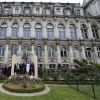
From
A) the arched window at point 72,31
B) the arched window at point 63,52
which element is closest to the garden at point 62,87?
the arched window at point 63,52

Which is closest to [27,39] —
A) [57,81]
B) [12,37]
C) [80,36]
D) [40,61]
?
[12,37]

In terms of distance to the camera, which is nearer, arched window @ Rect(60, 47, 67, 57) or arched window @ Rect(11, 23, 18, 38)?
arched window @ Rect(60, 47, 67, 57)

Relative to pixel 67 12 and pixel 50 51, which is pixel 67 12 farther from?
pixel 50 51

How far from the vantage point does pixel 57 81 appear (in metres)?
19.3

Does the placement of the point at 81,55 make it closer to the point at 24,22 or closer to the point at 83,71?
the point at 83,71

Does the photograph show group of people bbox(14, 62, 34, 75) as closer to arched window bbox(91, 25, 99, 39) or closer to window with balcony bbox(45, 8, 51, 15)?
window with balcony bbox(45, 8, 51, 15)

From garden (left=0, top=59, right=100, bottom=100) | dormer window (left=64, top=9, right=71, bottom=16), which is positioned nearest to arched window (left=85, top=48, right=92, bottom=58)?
garden (left=0, top=59, right=100, bottom=100)

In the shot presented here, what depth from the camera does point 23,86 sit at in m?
13.9

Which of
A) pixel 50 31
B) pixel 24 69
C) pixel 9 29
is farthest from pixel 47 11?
pixel 24 69

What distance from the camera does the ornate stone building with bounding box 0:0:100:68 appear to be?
3162 cm

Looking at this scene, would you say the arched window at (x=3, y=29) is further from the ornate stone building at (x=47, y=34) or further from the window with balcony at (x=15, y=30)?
the window with balcony at (x=15, y=30)

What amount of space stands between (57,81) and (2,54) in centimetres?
1660

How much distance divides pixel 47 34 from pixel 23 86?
69.2 feet

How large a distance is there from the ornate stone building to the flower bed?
15.4 metres
